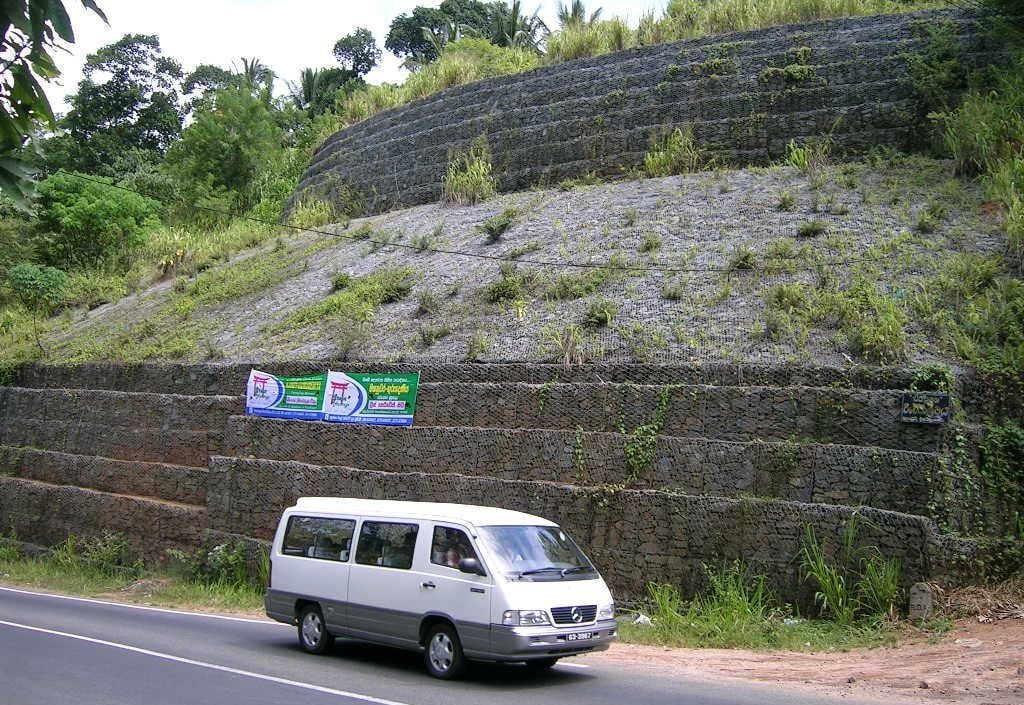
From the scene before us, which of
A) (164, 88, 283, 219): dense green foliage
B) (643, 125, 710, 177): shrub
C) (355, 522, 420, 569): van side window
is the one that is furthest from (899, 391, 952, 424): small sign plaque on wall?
(164, 88, 283, 219): dense green foliage

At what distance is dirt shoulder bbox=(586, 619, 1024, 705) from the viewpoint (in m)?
7.68

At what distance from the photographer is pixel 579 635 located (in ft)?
27.5

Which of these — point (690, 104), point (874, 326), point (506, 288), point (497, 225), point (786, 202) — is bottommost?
point (874, 326)

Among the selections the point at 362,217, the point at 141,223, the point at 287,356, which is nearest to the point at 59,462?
the point at 287,356

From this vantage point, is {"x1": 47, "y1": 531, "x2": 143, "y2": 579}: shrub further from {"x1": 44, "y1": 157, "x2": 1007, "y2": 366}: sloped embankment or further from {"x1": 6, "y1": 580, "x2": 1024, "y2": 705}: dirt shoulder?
{"x1": 6, "y1": 580, "x2": 1024, "y2": 705}: dirt shoulder

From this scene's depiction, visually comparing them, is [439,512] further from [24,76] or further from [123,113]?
[123,113]

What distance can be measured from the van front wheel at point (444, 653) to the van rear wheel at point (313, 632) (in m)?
1.56

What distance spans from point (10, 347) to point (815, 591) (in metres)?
21.1

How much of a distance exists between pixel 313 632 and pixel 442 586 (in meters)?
2.10

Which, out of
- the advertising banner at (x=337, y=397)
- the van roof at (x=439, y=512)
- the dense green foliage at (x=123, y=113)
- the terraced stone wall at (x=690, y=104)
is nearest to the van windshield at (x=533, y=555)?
the van roof at (x=439, y=512)

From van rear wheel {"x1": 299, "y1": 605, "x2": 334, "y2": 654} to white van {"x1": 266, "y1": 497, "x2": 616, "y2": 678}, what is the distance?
0.01 metres

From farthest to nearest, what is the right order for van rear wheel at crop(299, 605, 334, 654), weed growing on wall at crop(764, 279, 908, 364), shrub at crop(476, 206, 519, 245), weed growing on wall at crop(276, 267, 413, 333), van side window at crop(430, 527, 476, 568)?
shrub at crop(476, 206, 519, 245)
weed growing on wall at crop(276, 267, 413, 333)
weed growing on wall at crop(764, 279, 908, 364)
van rear wheel at crop(299, 605, 334, 654)
van side window at crop(430, 527, 476, 568)

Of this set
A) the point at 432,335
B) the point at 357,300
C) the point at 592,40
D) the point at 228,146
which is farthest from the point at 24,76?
the point at 228,146

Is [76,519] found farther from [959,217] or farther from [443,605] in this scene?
[959,217]
